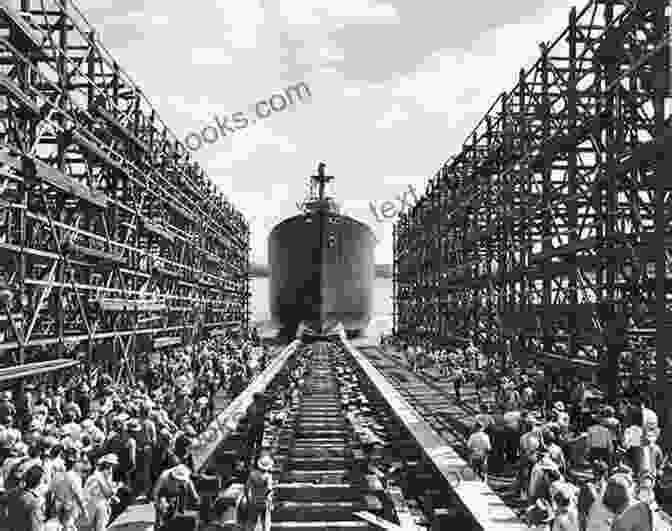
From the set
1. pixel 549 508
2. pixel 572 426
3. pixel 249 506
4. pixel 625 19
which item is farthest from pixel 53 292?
pixel 625 19

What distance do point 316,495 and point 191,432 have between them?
6.04 feet

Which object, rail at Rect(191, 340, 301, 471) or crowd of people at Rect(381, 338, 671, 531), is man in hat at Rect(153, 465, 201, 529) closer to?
rail at Rect(191, 340, 301, 471)

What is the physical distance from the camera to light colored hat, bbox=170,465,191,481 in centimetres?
630

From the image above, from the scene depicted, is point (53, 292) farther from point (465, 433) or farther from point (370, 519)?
point (370, 519)

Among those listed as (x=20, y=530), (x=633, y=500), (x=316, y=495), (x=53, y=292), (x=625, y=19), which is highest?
(x=625, y=19)

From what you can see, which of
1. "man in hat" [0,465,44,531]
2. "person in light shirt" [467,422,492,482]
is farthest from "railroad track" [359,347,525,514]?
"man in hat" [0,465,44,531]

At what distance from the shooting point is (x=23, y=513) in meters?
5.28

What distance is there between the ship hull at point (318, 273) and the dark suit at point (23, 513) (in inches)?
1245

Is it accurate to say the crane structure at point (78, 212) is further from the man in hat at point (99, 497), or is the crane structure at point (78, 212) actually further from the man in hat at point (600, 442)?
the man in hat at point (600, 442)

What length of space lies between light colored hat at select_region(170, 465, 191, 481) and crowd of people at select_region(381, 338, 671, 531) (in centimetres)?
318

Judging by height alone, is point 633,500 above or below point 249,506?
above

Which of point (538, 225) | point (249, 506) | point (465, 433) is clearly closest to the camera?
point (249, 506)

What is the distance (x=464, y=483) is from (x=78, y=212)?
13.6 meters

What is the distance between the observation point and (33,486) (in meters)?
5.41
